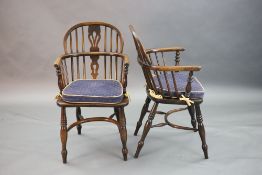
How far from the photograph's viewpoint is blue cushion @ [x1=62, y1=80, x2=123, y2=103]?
3.54m

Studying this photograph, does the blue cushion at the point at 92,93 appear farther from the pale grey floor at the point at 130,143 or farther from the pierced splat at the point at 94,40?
the pale grey floor at the point at 130,143

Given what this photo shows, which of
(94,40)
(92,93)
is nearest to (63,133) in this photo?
(92,93)

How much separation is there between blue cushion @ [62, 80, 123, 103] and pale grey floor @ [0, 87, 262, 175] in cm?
59

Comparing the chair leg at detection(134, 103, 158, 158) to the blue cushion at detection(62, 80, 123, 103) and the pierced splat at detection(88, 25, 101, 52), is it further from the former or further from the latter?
the pierced splat at detection(88, 25, 101, 52)

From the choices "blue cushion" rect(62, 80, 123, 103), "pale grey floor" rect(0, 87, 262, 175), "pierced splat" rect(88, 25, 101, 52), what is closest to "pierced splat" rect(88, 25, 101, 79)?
"pierced splat" rect(88, 25, 101, 52)

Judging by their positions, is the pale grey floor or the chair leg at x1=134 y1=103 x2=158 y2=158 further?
the chair leg at x1=134 y1=103 x2=158 y2=158

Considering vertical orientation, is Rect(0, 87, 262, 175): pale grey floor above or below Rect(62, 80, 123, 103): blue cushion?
below

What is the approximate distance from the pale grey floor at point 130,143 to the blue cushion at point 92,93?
23.3 inches

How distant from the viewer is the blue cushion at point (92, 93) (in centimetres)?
354

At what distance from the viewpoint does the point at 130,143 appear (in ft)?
13.7
